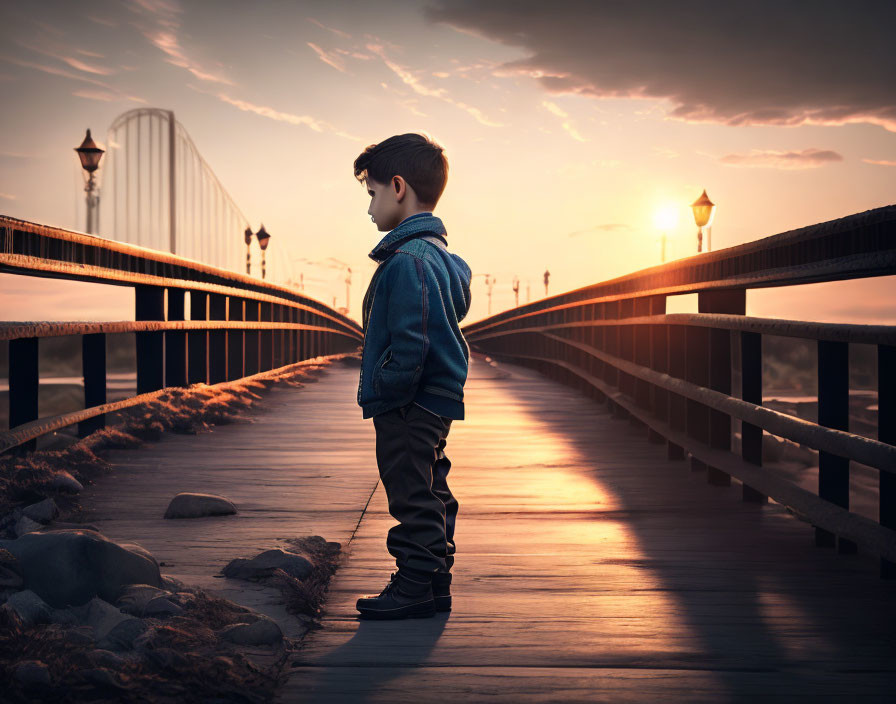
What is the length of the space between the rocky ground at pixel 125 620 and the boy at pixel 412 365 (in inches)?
12.7

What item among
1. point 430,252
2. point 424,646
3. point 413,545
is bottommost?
point 424,646

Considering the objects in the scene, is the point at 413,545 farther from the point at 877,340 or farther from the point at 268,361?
the point at 268,361

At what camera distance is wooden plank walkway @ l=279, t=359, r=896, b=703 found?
2416mm

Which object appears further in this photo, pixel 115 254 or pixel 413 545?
pixel 115 254

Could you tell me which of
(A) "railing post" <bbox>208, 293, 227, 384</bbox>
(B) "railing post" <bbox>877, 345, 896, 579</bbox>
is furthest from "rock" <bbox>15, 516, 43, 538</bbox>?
(A) "railing post" <bbox>208, 293, 227, 384</bbox>

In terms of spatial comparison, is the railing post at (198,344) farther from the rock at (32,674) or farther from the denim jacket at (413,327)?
the rock at (32,674)

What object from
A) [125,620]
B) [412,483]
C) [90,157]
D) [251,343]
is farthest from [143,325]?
[90,157]

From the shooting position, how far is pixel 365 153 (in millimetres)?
3148

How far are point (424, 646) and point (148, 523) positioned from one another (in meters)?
1.89

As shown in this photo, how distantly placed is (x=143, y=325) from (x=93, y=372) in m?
0.78

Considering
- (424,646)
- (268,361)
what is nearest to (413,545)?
(424,646)

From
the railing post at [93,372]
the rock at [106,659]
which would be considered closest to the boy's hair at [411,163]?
the rock at [106,659]

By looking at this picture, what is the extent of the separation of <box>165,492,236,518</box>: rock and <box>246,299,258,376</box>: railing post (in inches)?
277

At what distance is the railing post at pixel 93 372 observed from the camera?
5.93 meters
